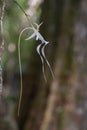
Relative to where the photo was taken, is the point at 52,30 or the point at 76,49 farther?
the point at 52,30

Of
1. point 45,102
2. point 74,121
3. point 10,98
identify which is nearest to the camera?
point 74,121

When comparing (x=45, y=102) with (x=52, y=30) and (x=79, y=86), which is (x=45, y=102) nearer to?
(x=79, y=86)

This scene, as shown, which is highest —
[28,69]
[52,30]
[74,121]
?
[52,30]

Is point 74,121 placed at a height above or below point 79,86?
below

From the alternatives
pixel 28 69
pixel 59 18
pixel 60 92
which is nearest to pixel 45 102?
pixel 60 92

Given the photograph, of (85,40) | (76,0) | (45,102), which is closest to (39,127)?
(45,102)

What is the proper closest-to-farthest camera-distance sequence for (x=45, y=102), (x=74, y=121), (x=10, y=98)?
(x=74, y=121) < (x=45, y=102) < (x=10, y=98)
